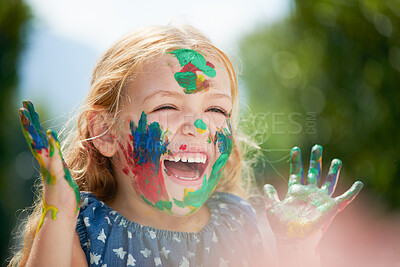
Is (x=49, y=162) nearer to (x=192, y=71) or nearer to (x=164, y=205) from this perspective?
(x=164, y=205)

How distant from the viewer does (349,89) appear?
4.90 metres

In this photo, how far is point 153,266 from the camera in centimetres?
168

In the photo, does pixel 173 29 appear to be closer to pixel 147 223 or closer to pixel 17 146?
pixel 147 223

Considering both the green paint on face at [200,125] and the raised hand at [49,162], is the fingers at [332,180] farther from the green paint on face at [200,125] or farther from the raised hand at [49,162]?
the raised hand at [49,162]

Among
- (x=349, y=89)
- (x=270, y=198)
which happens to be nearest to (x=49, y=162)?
(x=270, y=198)

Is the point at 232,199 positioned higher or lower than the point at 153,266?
higher

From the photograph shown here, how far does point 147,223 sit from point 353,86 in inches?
151

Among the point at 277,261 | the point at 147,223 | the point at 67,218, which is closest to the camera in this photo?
the point at 67,218

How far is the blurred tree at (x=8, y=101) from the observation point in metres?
4.46

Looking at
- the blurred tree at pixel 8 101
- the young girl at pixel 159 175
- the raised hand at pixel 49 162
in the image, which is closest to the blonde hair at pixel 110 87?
the young girl at pixel 159 175

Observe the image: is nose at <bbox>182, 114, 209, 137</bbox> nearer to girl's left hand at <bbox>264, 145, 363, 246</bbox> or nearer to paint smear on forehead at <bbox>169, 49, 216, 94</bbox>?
paint smear on forehead at <bbox>169, 49, 216, 94</bbox>

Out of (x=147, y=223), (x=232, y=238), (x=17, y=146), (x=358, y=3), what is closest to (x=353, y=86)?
(x=358, y=3)

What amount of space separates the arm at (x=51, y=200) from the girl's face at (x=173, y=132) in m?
0.34

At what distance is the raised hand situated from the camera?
1.43 m
